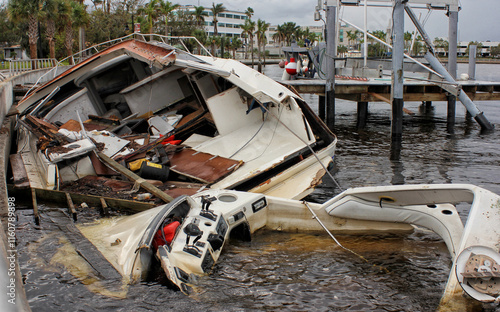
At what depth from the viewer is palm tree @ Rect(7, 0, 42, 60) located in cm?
2719

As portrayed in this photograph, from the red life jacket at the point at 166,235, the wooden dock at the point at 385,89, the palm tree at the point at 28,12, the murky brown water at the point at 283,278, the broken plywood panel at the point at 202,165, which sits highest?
the palm tree at the point at 28,12

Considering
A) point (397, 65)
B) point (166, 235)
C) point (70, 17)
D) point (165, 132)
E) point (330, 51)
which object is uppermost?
point (70, 17)

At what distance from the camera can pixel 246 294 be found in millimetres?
4145

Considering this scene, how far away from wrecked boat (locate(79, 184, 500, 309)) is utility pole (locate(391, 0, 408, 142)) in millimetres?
6621

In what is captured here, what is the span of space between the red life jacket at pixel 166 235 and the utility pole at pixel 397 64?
8517 mm

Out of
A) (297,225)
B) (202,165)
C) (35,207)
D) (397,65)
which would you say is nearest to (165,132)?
(202,165)

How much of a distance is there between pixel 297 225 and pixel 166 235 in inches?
67.5

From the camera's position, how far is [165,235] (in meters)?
4.54

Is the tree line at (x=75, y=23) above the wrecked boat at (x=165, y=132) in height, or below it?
above

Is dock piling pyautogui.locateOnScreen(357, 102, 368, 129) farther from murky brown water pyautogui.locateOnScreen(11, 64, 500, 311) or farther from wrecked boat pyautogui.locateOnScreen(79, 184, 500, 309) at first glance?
wrecked boat pyautogui.locateOnScreen(79, 184, 500, 309)

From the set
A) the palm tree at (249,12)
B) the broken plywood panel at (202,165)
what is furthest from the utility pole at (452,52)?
the palm tree at (249,12)

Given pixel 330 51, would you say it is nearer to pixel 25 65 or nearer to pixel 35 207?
pixel 35 207

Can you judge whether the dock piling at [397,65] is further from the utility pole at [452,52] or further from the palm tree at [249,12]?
the palm tree at [249,12]

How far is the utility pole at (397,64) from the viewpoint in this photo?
11094mm
